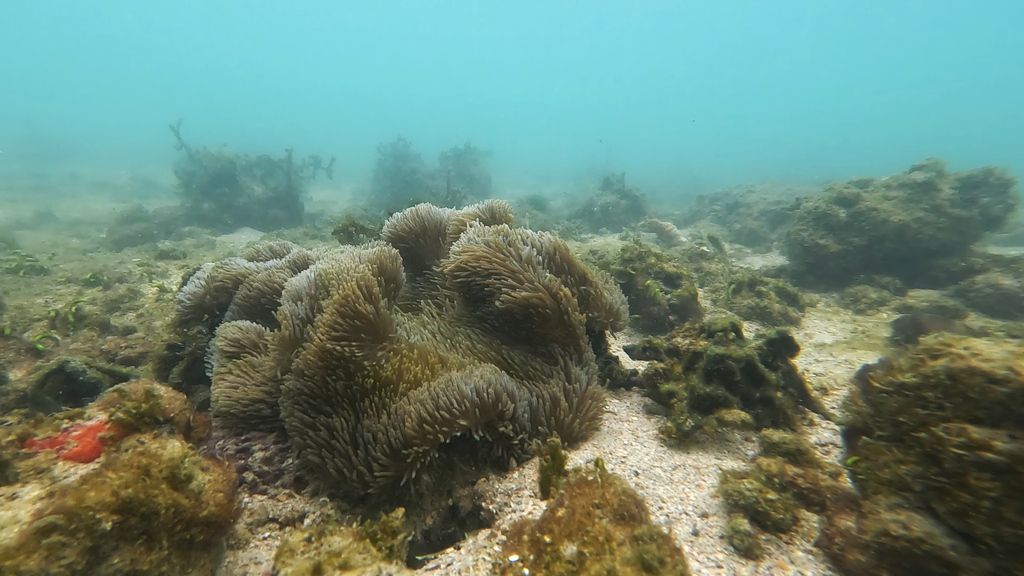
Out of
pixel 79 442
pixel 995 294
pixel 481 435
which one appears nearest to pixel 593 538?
pixel 481 435

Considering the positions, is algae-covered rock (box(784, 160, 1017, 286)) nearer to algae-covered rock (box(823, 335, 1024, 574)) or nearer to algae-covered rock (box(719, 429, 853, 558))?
algae-covered rock (box(719, 429, 853, 558))

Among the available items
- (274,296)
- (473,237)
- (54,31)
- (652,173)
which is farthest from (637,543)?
(54,31)

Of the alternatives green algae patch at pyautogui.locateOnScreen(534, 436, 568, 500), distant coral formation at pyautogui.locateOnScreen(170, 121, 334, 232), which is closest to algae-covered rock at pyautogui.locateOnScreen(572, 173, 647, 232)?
distant coral formation at pyautogui.locateOnScreen(170, 121, 334, 232)

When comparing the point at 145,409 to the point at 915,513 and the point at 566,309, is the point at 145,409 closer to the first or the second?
the point at 566,309

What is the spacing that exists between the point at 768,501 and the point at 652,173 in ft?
158

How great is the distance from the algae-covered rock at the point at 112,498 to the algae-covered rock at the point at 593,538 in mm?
1539

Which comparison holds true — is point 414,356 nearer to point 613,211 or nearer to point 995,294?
point 995,294

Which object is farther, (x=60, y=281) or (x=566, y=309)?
(x=60, y=281)

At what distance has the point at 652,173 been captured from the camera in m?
47.0

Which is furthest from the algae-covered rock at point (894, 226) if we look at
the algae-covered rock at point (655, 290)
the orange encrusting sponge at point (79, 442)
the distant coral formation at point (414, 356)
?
the orange encrusting sponge at point (79, 442)

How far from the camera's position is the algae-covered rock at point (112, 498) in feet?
6.09

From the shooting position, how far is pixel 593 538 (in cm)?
212

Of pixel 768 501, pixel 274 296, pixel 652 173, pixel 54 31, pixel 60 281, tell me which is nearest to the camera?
pixel 768 501

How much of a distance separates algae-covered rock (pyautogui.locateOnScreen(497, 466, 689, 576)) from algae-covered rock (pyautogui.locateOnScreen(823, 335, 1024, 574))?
105 cm
